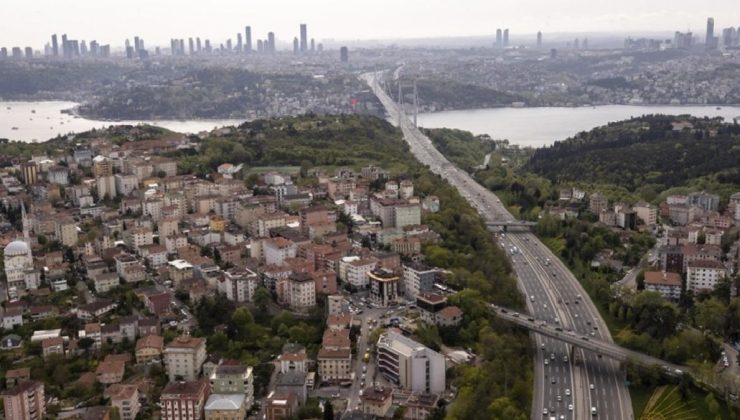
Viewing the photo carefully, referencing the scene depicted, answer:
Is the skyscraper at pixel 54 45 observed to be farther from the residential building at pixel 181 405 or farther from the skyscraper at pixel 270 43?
the residential building at pixel 181 405

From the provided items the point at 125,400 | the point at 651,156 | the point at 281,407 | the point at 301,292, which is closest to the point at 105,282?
the point at 301,292

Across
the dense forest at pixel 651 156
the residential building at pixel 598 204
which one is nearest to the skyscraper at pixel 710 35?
the dense forest at pixel 651 156

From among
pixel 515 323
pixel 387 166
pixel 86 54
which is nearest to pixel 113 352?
pixel 515 323

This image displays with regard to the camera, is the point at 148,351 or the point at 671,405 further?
the point at 148,351

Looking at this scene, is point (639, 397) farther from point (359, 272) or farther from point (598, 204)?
point (598, 204)

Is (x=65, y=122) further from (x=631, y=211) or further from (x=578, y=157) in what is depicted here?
(x=631, y=211)

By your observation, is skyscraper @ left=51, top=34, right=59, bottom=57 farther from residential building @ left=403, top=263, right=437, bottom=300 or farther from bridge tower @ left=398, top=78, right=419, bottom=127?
residential building @ left=403, top=263, right=437, bottom=300
